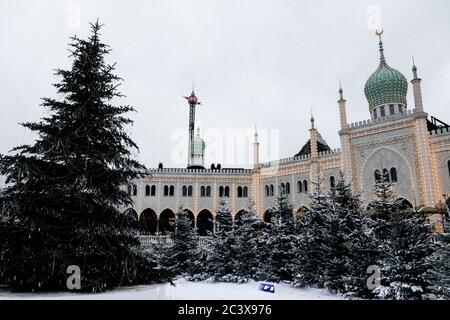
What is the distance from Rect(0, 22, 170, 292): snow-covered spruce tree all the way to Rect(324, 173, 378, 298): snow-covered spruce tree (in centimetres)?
784

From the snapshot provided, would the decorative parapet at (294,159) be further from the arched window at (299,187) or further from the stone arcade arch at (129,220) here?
the stone arcade arch at (129,220)

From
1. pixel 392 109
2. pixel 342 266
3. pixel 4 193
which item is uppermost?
pixel 392 109

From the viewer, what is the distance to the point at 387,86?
115ft

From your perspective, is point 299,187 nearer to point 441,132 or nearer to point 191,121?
point 441,132

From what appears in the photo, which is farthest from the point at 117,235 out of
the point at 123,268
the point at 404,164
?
the point at 404,164

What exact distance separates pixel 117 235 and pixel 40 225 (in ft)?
6.26

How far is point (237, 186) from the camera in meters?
42.8

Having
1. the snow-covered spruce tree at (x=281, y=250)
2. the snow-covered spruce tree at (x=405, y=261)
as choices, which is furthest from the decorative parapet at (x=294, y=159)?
the snow-covered spruce tree at (x=405, y=261)

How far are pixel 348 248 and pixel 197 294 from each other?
21.4 ft

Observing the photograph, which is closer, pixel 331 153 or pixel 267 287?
pixel 267 287

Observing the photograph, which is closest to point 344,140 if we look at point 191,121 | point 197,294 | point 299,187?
point 299,187

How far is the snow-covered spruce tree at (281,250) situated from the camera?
17969 millimetres
